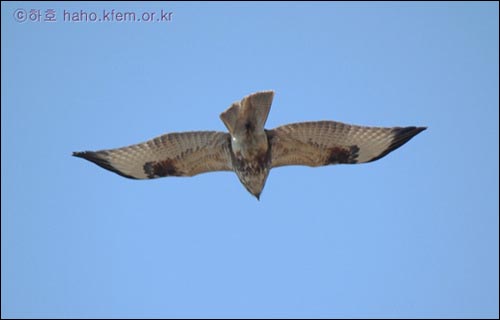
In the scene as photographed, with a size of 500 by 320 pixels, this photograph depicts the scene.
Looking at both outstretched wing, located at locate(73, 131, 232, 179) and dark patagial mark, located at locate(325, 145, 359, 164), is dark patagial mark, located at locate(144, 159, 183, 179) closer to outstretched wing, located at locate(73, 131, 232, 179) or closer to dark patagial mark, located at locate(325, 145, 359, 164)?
outstretched wing, located at locate(73, 131, 232, 179)

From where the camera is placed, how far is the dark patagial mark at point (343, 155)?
10500 millimetres

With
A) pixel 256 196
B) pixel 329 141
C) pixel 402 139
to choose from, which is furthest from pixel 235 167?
pixel 402 139

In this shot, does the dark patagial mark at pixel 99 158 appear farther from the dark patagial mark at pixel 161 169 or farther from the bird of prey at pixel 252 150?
the dark patagial mark at pixel 161 169

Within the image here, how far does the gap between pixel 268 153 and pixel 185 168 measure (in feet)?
3.91

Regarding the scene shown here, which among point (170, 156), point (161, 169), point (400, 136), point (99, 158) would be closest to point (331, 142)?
point (400, 136)

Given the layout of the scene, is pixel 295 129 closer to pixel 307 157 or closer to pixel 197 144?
pixel 307 157

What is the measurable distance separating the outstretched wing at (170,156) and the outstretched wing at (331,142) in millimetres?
726

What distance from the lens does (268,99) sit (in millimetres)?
9578

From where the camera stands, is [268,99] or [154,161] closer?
[268,99]

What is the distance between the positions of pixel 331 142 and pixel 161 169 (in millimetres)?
2330

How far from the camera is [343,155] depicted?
10.6m

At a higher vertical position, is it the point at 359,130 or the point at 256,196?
the point at 359,130

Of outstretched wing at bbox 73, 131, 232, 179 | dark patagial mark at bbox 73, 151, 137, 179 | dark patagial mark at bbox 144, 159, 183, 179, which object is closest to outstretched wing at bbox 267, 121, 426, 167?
outstretched wing at bbox 73, 131, 232, 179

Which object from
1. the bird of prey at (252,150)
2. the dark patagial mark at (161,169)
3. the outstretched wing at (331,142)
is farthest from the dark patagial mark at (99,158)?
the outstretched wing at (331,142)
